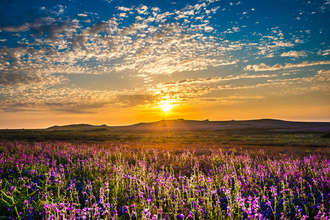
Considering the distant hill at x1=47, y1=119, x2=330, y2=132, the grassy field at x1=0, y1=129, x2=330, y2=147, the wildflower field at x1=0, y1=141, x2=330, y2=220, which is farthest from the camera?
the distant hill at x1=47, y1=119, x2=330, y2=132

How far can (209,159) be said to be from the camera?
10703mm

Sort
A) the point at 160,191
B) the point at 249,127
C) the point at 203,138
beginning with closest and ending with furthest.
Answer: the point at 160,191 → the point at 203,138 → the point at 249,127

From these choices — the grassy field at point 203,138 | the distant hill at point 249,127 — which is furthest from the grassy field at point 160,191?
the distant hill at point 249,127

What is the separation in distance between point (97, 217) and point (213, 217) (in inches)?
94.2

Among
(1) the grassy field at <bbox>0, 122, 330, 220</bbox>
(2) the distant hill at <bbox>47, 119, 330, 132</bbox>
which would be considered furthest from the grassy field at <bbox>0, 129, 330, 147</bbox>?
(2) the distant hill at <bbox>47, 119, 330, 132</bbox>

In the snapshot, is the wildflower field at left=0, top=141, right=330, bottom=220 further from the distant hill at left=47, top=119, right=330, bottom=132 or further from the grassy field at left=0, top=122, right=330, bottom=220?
the distant hill at left=47, top=119, right=330, bottom=132

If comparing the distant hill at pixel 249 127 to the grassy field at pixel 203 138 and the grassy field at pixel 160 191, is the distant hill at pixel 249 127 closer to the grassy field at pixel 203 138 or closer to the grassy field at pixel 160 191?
the grassy field at pixel 203 138

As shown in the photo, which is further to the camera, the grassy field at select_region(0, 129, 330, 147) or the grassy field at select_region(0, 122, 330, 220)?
the grassy field at select_region(0, 129, 330, 147)

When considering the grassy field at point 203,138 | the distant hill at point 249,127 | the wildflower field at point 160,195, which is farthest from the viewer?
the distant hill at point 249,127

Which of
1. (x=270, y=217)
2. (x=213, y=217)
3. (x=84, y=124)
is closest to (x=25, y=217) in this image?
(x=213, y=217)

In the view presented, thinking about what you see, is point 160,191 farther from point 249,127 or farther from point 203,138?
point 249,127

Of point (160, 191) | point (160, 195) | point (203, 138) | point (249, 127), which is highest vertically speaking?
point (160, 191)

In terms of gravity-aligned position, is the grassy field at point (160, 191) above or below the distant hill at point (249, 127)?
above

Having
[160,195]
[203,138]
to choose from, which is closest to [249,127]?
[203,138]
